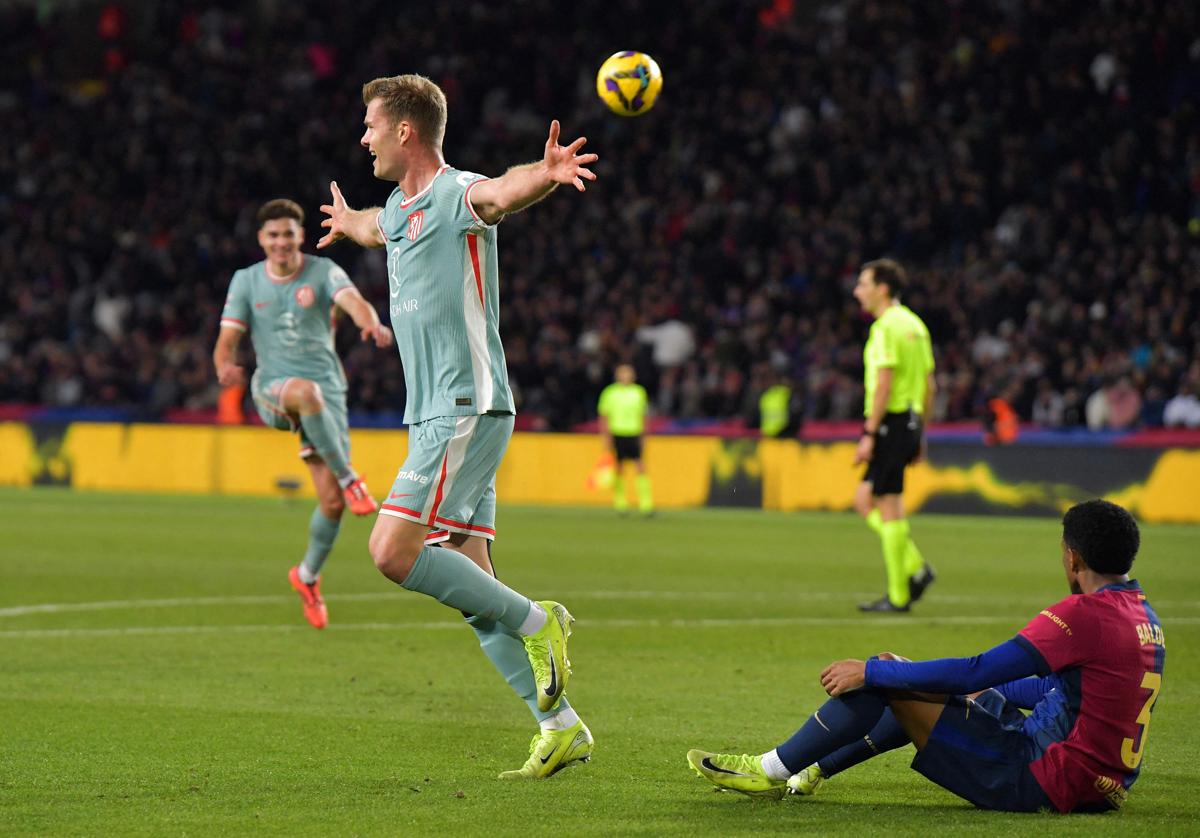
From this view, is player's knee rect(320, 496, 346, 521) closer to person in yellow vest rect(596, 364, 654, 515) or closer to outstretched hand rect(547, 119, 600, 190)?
outstretched hand rect(547, 119, 600, 190)

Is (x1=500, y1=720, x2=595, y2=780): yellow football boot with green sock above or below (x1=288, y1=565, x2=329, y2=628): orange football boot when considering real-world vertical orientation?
above

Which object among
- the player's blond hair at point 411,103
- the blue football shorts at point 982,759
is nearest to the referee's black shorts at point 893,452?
the player's blond hair at point 411,103

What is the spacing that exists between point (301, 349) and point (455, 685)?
3320 millimetres

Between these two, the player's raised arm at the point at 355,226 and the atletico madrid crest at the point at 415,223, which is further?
the player's raised arm at the point at 355,226

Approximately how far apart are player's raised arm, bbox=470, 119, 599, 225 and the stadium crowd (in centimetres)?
1690

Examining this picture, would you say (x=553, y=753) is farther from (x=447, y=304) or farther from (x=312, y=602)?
(x=312, y=602)

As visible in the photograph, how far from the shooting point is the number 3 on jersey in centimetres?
520

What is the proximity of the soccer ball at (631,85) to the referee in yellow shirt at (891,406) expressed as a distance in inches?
174

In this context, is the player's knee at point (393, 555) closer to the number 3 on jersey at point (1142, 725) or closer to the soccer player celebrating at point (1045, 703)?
the soccer player celebrating at point (1045, 703)

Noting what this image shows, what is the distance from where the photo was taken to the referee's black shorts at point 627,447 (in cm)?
2277

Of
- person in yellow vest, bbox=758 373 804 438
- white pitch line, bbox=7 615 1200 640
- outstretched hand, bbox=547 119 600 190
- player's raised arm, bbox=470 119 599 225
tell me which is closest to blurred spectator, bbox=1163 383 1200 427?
person in yellow vest, bbox=758 373 804 438

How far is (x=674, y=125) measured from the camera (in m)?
29.1

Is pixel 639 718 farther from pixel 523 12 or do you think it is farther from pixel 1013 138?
pixel 523 12

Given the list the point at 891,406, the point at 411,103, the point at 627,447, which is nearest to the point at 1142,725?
the point at 411,103
